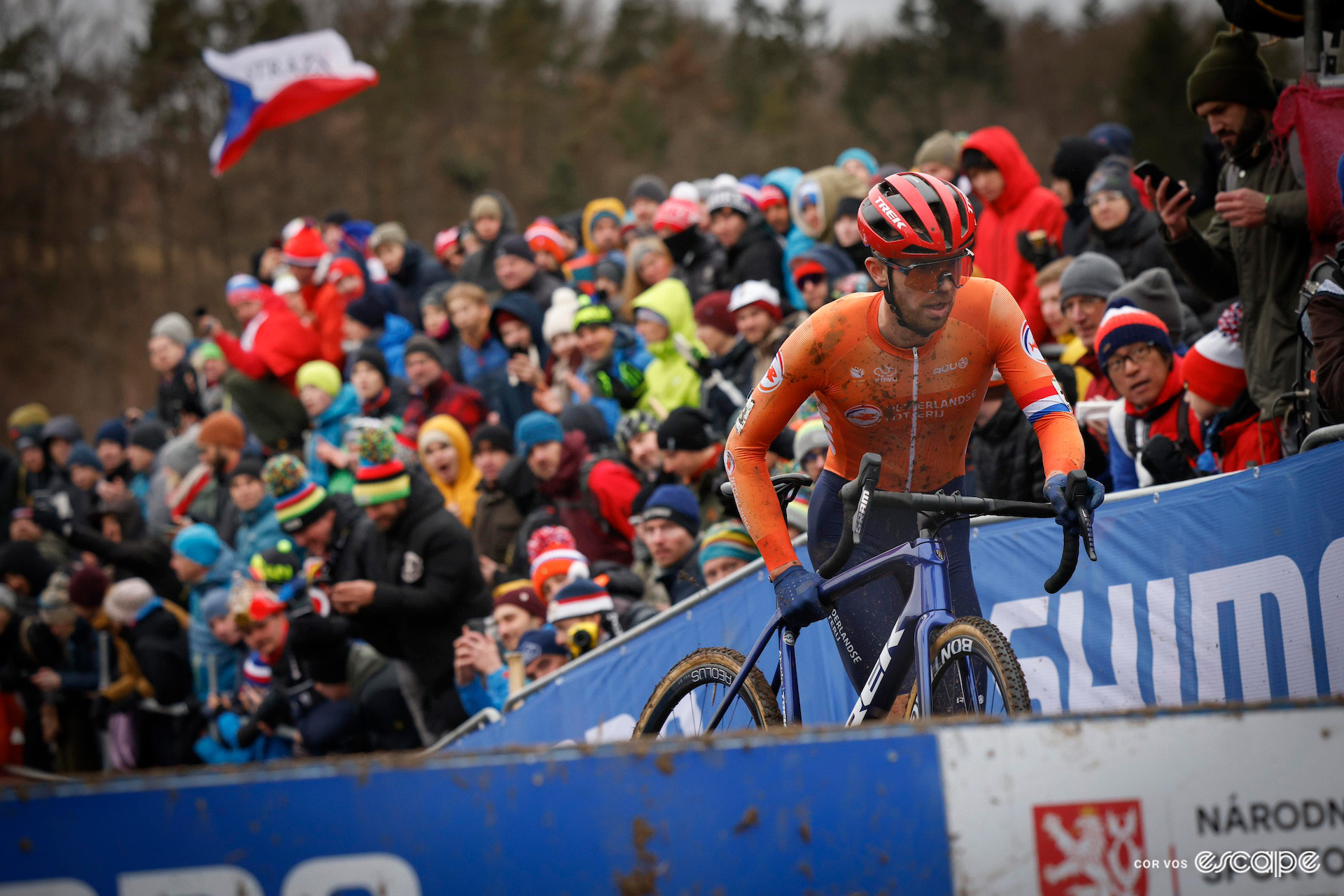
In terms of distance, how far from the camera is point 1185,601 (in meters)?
4.95

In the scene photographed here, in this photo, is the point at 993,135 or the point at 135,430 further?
the point at 135,430

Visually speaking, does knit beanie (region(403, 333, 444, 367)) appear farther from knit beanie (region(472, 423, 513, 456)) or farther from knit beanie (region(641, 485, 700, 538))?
knit beanie (region(641, 485, 700, 538))

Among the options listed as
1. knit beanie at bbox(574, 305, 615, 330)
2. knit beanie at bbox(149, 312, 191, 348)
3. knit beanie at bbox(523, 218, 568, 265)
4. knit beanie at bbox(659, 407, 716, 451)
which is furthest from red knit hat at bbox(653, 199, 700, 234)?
knit beanie at bbox(149, 312, 191, 348)

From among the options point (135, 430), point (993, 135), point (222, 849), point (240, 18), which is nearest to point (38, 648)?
point (135, 430)

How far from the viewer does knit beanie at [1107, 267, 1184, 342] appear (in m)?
6.75

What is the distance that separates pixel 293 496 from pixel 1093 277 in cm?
560

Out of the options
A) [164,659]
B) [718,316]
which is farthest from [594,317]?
[164,659]

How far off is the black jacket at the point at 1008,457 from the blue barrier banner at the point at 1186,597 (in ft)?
2.45

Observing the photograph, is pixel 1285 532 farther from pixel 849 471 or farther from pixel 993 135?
pixel 993 135

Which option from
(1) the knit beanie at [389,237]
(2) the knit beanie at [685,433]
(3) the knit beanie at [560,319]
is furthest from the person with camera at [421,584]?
(1) the knit beanie at [389,237]

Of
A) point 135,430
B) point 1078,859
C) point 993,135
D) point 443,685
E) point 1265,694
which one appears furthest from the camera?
point 135,430

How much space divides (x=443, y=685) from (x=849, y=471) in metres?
4.23

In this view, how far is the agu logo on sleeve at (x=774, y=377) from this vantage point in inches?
179

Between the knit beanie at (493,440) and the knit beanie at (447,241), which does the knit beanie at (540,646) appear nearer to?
the knit beanie at (493,440)
